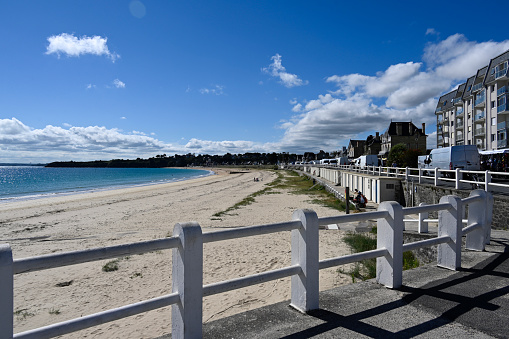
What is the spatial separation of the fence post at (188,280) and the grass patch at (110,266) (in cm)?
767

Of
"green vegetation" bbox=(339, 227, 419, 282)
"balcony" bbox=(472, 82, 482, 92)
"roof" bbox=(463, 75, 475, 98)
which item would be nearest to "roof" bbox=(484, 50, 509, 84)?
"balcony" bbox=(472, 82, 482, 92)

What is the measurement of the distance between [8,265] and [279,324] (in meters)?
2.42

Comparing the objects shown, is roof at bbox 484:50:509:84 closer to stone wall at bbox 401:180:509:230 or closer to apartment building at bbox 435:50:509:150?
apartment building at bbox 435:50:509:150

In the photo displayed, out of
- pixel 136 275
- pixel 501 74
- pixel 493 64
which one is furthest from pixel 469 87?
pixel 136 275

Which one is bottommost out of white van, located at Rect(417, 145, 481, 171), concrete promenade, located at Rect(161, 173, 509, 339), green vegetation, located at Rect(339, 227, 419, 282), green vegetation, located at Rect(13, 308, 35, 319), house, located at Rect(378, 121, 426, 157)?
green vegetation, located at Rect(13, 308, 35, 319)

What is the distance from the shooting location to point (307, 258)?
143 inches

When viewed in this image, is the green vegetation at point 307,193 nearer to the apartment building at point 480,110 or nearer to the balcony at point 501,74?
the apartment building at point 480,110

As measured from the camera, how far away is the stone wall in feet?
35.9

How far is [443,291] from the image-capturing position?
4223 mm

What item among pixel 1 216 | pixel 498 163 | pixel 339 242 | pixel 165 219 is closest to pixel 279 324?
pixel 339 242

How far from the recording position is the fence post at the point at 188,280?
293 centimetres

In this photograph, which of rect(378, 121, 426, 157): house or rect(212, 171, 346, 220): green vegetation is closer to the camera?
rect(212, 171, 346, 220): green vegetation

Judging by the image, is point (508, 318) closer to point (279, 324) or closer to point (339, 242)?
point (279, 324)

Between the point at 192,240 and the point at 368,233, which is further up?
the point at 192,240
